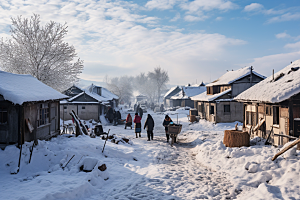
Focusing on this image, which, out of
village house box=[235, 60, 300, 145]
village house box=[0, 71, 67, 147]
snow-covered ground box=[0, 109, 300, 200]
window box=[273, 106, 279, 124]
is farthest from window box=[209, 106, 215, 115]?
village house box=[0, 71, 67, 147]

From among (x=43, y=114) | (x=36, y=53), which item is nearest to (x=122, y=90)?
(x=36, y=53)

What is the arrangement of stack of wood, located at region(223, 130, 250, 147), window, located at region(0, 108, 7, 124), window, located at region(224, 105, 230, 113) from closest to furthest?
1. window, located at region(0, 108, 7, 124)
2. stack of wood, located at region(223, 130, 250, 147)
3. window, located at region(224, 105, 230, 113)

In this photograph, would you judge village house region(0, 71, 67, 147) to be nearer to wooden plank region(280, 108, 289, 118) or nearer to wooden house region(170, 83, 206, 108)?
wooden plank region(280, 108, 289, 118)

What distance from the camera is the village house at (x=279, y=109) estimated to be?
9.31 m

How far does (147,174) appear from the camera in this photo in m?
7.75

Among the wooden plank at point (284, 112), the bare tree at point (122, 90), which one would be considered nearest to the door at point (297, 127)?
the wooden plank at point (284, 112)

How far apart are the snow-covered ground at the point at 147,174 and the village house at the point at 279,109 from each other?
181cm

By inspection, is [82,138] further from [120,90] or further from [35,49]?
[120,90]

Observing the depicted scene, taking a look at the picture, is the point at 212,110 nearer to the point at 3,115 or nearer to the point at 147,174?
the point at 147,174

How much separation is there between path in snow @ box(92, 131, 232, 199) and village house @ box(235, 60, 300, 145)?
395 cm

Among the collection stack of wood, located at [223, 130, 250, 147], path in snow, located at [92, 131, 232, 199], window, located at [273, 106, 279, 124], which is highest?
window, located at [273, 106, 279, 124]

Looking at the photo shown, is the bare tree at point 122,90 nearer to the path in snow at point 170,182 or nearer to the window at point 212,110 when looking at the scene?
the window at point 212,110

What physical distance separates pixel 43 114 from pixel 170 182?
28.5 feet

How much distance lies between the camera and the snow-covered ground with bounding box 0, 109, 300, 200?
19.3 ft
